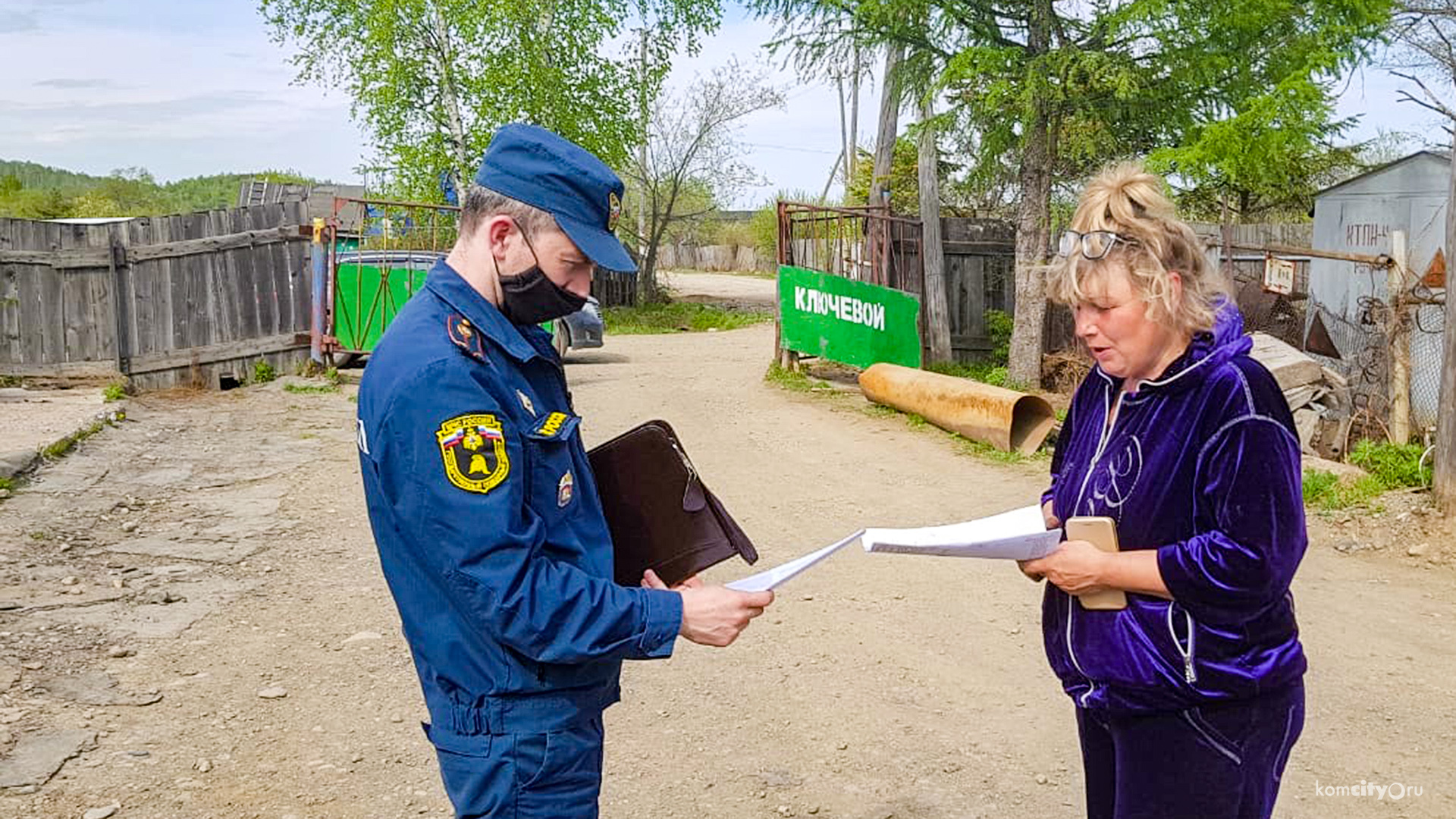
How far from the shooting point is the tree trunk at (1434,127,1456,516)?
744 cm

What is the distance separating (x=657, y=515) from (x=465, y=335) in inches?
26.6

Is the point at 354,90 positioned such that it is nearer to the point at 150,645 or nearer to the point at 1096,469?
the point at 150,645

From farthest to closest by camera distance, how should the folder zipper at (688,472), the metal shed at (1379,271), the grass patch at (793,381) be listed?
the grass patch at (793,381) < the metal shed at (1379,271) < the folder zipper at (688,472)

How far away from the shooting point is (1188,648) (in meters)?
2.32

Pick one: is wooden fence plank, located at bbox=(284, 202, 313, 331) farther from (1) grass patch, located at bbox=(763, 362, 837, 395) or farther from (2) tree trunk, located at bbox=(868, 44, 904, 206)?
(2) tree trunk, located at bbox=(868, 44, 904, 206)

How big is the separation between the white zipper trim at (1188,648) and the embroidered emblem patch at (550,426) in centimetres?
122

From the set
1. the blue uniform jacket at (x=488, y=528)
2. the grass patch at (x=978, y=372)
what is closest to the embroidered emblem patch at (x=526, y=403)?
the blue uniform jacket at (x=488, y=528)

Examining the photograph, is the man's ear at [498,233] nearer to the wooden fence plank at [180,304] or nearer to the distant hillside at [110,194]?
the wooden fence plank at [180,304]

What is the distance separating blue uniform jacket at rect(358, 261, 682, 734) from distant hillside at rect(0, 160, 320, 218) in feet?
80.0

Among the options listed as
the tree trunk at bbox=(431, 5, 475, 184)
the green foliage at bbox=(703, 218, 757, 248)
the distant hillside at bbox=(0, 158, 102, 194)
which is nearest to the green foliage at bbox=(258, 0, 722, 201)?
the tree trunk at bbox=(431, 5, 475, 184)

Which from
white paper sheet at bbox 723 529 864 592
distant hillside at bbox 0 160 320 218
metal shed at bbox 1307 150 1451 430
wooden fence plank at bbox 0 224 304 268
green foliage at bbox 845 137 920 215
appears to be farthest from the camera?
distant hillside at bbox 0 160 320 218

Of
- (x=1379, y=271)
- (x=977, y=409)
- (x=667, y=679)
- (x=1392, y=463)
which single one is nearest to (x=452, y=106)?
(x=977, y=409)

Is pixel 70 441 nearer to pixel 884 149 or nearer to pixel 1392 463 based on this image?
pixel 1392 463

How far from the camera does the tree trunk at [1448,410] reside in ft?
24.4
